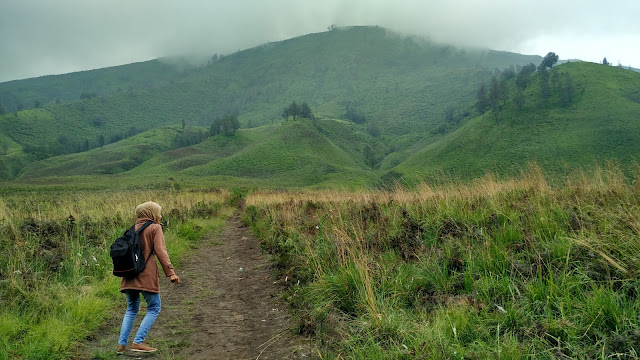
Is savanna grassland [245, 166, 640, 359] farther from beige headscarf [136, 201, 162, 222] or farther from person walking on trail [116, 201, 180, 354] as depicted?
beige headscarf [136, 201, 162, 222]

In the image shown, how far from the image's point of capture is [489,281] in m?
4.41

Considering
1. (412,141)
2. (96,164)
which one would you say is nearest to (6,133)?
(96,164)

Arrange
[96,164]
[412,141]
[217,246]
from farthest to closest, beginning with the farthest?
[412,141] → [96,164] → [217,246]

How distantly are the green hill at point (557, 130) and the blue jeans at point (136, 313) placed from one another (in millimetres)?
79338

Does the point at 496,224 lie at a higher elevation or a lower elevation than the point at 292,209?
higher

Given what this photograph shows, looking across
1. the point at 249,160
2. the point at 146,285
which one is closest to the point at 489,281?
the point at 146,285

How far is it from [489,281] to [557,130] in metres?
111

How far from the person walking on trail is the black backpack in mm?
126

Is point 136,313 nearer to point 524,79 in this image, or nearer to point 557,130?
point 557,130

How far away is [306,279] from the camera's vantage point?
256 inches

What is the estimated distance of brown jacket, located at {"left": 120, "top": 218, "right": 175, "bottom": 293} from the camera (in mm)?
4738

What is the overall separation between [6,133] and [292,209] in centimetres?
23123

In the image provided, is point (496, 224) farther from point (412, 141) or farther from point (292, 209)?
point (412, 141)

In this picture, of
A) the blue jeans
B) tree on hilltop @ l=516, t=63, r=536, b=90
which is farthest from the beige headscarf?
tree on hilltop @ l=516, t=63, r=536, b=90
